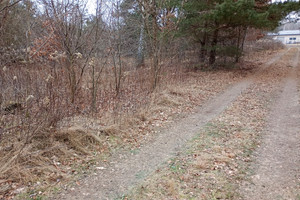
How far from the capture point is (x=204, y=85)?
11.6m

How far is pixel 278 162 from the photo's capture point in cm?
426

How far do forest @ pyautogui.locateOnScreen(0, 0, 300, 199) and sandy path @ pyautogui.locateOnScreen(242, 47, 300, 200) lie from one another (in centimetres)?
289

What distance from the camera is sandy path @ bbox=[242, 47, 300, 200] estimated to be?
3.39m

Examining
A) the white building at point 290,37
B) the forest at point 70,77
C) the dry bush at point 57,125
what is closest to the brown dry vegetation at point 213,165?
the dry bush at point 57,125

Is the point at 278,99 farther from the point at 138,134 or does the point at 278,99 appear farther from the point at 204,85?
the point at 138,134

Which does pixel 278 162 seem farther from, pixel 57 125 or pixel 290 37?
pixel 290 37

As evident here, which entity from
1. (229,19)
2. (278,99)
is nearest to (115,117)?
(278,99)

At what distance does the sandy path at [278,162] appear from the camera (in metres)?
3.39

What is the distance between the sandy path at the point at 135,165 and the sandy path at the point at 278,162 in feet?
5.32

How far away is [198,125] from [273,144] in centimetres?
195

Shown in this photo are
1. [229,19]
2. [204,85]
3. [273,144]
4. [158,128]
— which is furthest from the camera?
[229,19]

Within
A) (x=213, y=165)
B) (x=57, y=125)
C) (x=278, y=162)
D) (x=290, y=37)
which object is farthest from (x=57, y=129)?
(x=290, y=37)

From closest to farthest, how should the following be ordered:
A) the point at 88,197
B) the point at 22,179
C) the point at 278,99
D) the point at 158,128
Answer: the point at 88,197
the point at 22,179
the point at 158,128
the point at 278,99

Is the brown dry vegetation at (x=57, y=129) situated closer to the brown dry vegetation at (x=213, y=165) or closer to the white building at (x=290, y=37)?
the brown dry vegetation at (x=213, y=165)
